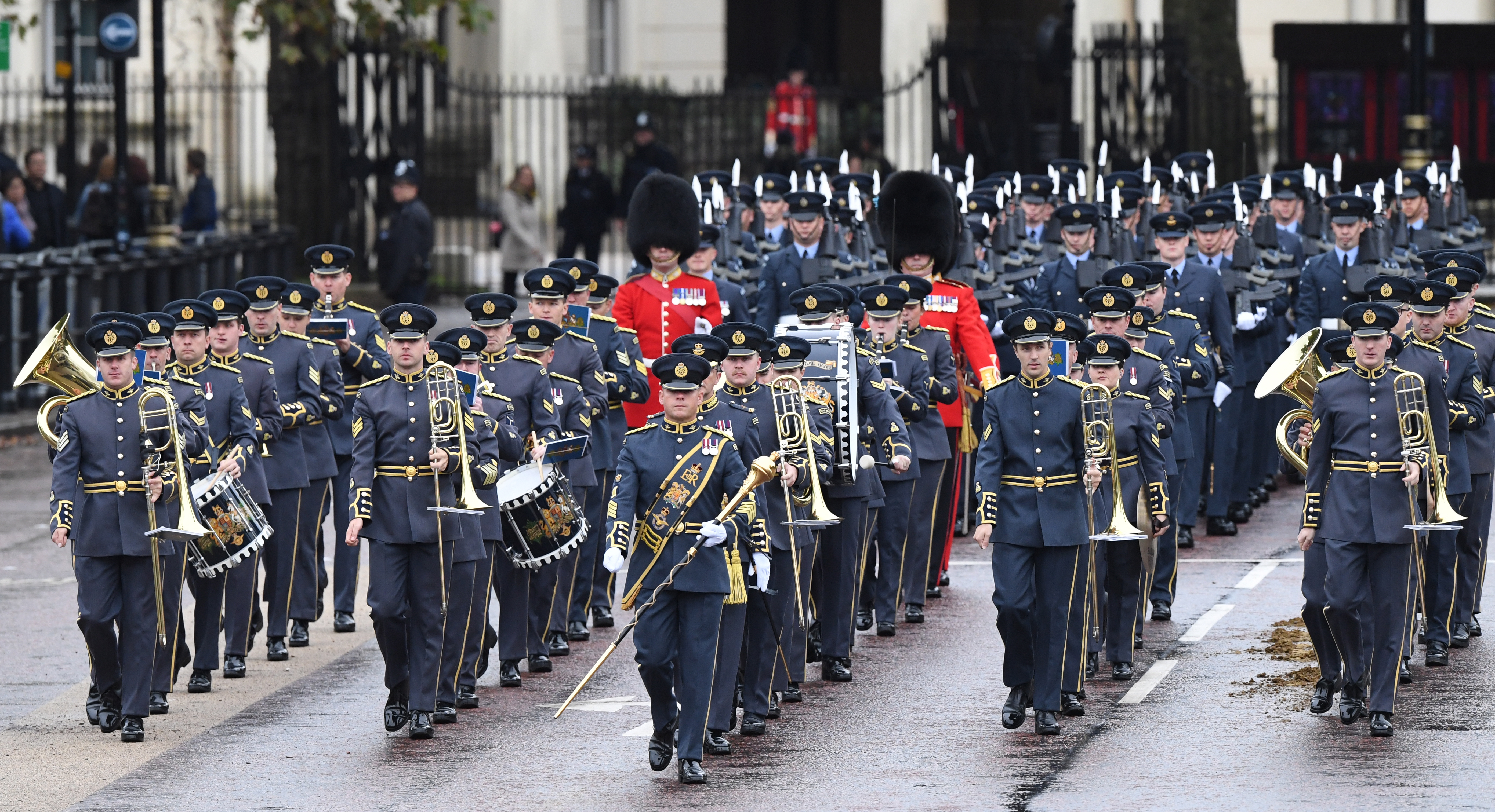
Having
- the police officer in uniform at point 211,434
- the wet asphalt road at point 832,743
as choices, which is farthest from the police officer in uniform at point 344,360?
the police officer in uniform at point 211,434

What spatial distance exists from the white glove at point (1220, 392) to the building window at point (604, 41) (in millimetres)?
25779

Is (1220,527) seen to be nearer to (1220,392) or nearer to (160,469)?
(1220,392)

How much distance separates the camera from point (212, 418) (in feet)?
39.8

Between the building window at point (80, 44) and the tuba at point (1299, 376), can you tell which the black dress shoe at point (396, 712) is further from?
the building window at point (80, 44)

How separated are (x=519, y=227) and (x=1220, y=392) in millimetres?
11408

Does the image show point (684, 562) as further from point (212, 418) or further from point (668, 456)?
point (212, 418)

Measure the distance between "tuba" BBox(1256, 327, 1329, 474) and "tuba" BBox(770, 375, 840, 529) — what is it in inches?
76.5

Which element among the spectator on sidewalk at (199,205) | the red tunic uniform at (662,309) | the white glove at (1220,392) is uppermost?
the spectator on sidewalk at (199,205)

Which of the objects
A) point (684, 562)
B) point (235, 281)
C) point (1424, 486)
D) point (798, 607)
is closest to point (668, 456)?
point (684, 562)

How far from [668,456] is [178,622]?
2674mm

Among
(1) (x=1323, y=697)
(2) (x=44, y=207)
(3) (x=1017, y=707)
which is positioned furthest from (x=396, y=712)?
(2) (x=44, y=207)

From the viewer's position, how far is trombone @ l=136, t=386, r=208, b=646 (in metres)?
11.1

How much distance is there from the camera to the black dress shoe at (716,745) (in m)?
10.5

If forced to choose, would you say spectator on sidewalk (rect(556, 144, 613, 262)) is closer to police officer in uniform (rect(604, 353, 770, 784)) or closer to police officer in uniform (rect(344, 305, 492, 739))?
police officer in uniform (rect(344, 305, 492, 739))
